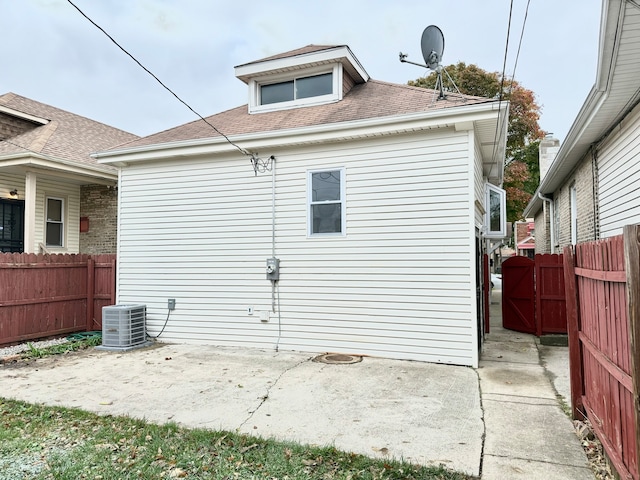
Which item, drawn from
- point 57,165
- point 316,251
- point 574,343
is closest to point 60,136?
point 57,165

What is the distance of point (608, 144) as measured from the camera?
654 centimetres

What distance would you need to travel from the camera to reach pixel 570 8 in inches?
202

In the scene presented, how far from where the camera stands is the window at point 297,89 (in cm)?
830

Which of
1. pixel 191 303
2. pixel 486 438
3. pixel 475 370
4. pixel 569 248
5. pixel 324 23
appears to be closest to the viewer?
pixel 486 438

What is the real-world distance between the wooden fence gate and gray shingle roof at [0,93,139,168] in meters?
10.5

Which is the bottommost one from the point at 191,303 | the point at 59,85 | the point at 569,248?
the point at 191,303

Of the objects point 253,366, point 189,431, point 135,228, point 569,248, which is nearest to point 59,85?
point 135,228

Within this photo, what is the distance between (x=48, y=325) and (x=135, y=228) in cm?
249

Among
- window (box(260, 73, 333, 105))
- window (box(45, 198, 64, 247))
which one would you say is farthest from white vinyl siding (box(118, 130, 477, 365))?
window (box(45, 198, 64, 247))

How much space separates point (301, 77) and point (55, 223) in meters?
8.16

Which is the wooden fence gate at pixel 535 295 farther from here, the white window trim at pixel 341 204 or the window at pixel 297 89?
the window at pixel 297 89

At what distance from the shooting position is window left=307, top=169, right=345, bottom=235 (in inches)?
272

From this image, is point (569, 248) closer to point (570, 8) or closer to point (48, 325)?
point (570, 8)

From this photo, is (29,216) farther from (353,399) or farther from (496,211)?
(496,211)
